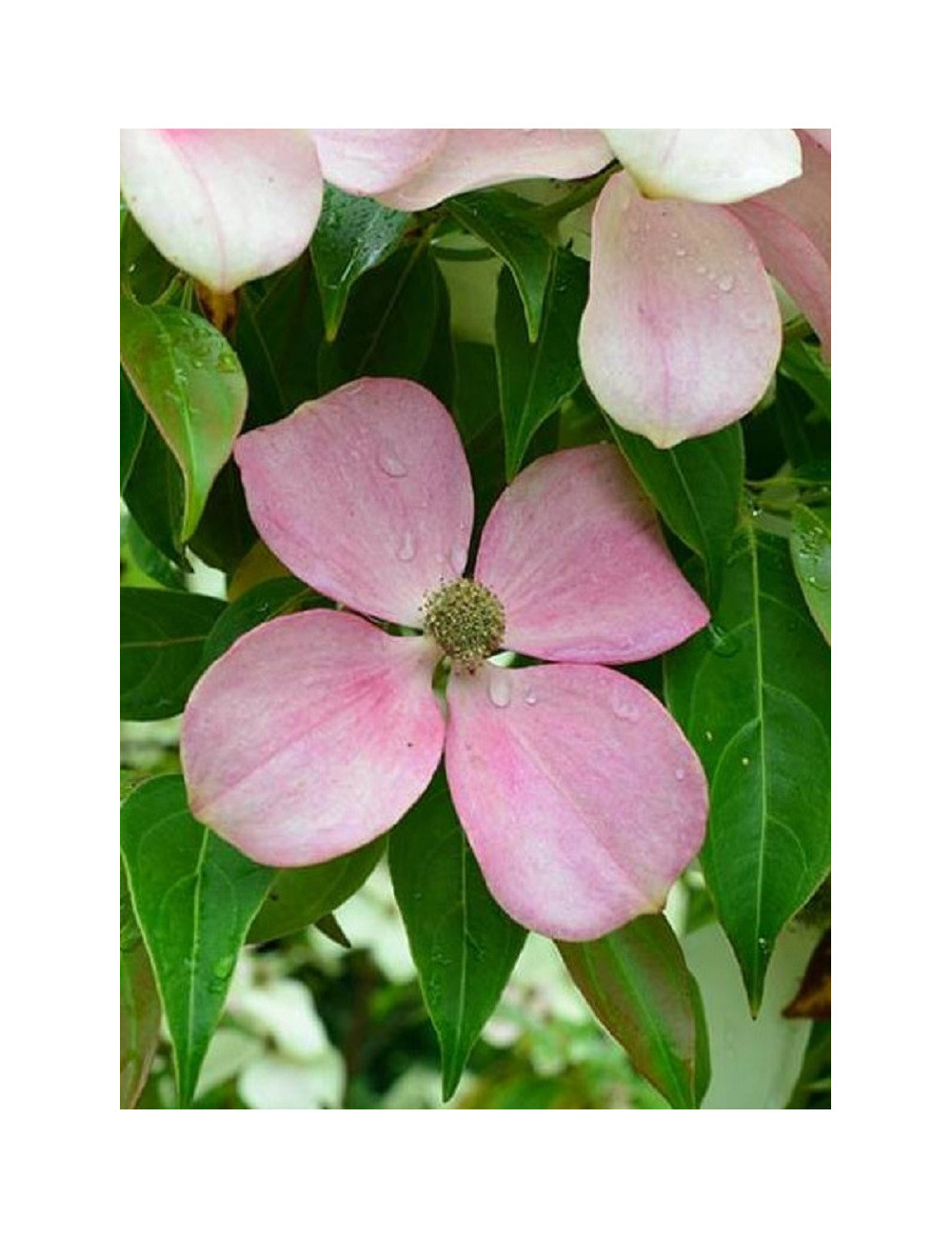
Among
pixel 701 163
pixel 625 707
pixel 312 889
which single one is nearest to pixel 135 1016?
pixel 312 889

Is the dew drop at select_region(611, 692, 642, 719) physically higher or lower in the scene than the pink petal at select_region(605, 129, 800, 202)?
lower

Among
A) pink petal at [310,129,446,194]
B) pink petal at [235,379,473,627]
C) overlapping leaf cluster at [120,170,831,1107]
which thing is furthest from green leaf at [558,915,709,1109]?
pink petal at [310,129,446,194]

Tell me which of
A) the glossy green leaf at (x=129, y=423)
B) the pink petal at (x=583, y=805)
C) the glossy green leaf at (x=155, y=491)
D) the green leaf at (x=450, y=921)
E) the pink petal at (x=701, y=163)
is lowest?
the green leaf at (x=450, y=921)

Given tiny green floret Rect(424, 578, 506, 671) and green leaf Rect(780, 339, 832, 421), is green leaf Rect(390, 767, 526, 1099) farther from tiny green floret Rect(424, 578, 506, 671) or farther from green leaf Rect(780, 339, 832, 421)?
green leaf Rect(780, 339, 832, 421)

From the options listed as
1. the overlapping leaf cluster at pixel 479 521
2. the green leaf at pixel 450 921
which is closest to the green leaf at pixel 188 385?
the overlapping leaf cluster at pixel 479 521

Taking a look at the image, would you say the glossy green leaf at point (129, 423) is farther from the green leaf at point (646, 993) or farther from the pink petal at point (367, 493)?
the green leaf at point (646, 993)
